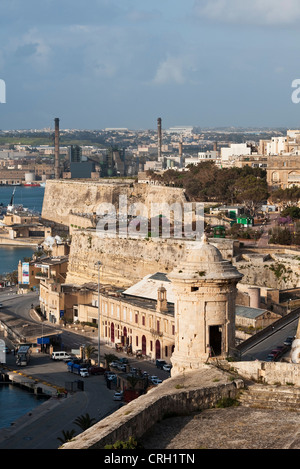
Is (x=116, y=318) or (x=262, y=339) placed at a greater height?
(x=262, y=339)

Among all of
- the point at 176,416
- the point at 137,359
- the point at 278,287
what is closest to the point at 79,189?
the point at 278,287

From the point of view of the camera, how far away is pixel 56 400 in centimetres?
1988

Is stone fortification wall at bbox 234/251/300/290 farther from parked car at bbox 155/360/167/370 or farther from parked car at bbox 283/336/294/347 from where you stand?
parked car at bbox 283/336/294/347

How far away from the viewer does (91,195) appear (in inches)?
2534

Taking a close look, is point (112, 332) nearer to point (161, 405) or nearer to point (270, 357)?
point (270, 357)

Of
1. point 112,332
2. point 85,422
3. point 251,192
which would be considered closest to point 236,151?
point 251,192

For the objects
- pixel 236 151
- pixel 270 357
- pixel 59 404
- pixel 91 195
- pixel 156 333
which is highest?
pixel 236 151

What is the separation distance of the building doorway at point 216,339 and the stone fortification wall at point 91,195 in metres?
43.7

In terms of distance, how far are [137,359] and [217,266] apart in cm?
1701

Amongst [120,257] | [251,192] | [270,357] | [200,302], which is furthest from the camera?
[251,192]

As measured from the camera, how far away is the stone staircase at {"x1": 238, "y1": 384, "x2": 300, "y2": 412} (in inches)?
240

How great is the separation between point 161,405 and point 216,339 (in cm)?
148

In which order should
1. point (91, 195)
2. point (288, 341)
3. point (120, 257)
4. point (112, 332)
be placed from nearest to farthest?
point (288, 341) < point (112, 332) < point (120, 257) < point (91, 195)
